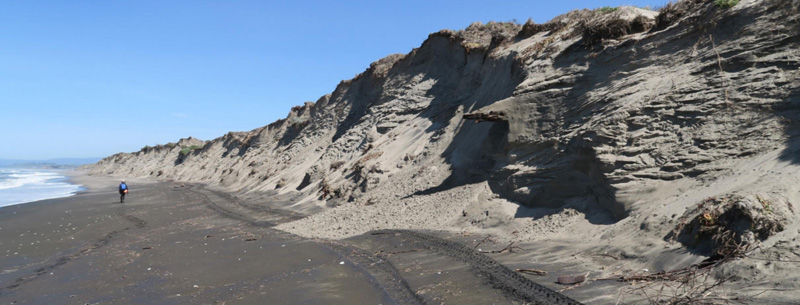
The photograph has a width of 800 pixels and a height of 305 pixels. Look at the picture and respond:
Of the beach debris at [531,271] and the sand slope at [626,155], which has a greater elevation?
the sand slope at [626,155]

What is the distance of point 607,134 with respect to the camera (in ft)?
27.7

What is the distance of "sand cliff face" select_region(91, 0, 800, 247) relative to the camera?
7.09m

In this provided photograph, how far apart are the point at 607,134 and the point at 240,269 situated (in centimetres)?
698

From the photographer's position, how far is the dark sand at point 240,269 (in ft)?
22.0

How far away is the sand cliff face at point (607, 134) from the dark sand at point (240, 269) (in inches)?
71.1

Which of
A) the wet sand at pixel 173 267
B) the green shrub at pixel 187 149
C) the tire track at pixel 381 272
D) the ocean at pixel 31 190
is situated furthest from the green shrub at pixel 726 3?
the green shrub at pixel 187 149

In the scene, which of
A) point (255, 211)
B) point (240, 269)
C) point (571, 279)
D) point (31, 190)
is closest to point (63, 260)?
point (240, 269)

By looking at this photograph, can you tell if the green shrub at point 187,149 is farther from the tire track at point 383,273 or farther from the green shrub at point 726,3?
the green shrub at point 726,3

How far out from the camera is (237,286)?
773cm

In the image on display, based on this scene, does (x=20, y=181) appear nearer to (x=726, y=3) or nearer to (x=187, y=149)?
(x=187, y=149)

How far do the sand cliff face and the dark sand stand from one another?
181 cm

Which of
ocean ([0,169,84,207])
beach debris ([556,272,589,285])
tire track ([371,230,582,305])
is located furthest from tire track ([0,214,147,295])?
ocean ([0,169,84,207])

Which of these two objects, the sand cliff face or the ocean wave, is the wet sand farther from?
the ocean wave

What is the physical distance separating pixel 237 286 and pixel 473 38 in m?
16.9
